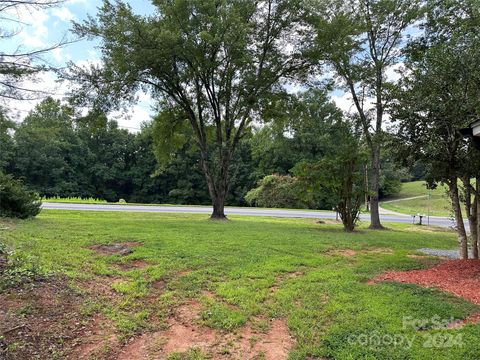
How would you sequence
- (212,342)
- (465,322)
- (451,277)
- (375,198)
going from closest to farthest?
(212,342) < (465,322) < (451,277) < (375,198)

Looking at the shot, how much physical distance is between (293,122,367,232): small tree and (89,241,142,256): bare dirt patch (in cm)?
644

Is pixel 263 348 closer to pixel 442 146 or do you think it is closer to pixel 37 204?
pixel 442 146

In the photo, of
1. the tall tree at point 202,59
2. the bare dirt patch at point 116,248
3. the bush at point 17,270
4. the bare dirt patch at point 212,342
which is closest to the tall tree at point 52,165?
the tall tree at point 202,59

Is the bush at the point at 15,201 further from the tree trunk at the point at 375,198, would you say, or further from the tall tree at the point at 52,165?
the tall tree at the point at 52,165

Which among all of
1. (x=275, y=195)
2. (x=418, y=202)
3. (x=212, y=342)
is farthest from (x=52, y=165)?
(x=418, y=202)

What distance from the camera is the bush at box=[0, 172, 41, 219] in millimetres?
9609

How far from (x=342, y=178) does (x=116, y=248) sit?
7573mm

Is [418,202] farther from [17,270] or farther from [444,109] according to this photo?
[17,270]

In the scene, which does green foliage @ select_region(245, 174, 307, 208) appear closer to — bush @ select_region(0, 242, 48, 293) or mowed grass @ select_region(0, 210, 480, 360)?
mowed grass @ select_region(0, 210, 480, 360)

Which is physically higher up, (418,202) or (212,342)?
(418,202)

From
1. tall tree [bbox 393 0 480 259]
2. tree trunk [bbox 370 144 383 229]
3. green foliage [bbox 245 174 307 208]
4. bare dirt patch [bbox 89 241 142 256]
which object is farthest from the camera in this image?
green foliage [bbox 245 174 307 208]

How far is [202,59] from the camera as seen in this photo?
12.0m

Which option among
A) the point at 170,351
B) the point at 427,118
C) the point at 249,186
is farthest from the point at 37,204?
the point at 249,186

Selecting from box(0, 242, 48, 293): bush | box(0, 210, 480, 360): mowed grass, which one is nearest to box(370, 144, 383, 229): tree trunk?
box(0, 210, 480, 360): mowed grass
